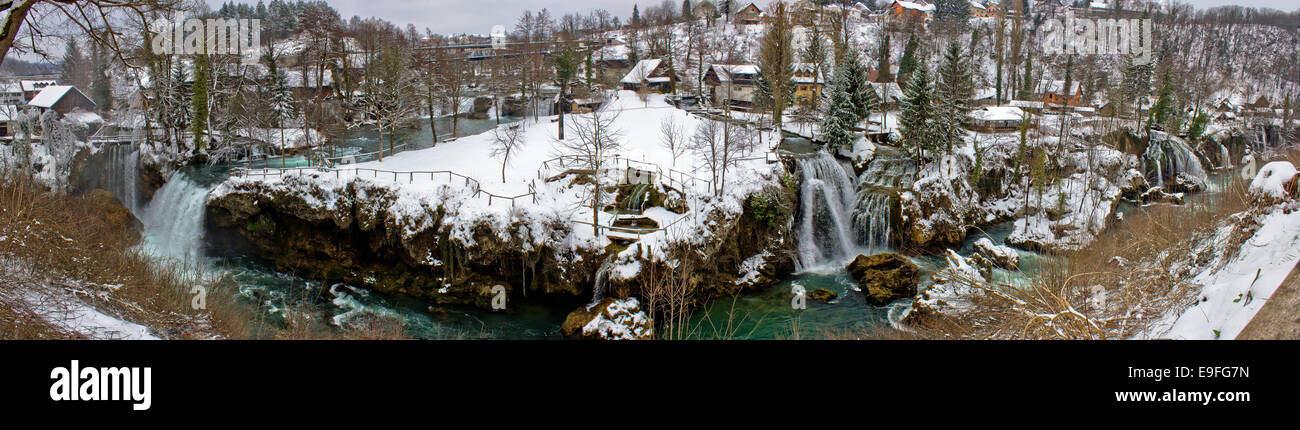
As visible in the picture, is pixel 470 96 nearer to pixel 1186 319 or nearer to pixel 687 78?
pixel 687 78

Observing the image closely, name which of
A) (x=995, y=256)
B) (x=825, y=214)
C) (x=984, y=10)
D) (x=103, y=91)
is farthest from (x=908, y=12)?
(x=103, y=91)

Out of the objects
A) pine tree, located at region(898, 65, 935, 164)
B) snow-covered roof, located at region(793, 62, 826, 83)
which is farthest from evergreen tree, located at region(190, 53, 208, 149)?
snow-covered roof, located at region(793, 62, 826, 83)

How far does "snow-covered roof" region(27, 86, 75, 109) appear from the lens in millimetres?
39978

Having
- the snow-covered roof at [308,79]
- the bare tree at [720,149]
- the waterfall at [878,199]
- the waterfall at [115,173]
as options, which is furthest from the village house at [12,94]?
the waterfall at [878,199]

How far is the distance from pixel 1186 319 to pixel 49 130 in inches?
1674

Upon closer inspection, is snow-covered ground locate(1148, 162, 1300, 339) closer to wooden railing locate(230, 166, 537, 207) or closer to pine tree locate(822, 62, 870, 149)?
wooden railing locate(230, 166, 537, 207)

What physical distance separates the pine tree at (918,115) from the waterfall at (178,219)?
1237 inches

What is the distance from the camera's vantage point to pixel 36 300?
9.12 metres

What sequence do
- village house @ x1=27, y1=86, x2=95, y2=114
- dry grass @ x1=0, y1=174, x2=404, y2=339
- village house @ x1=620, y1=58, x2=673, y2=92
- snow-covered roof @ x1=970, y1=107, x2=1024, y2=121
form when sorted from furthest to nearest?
village house @ x1=620, y1=58, x2=673, y2=92, snow-covered roof @ x1=970, y1=107, x2=1024, y2=121, village house @ x1=27, y1=86, x2=95, y2=114, dry grass @ x1=0, y1=174, x2=404, y2=339

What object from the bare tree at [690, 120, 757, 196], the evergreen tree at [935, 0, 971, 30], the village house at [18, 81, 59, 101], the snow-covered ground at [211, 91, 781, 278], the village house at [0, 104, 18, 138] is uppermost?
the evergreen tree at [935, 0, 971, 30]

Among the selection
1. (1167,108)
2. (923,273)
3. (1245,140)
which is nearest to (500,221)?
(923,273)

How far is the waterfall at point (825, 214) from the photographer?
1057 inches

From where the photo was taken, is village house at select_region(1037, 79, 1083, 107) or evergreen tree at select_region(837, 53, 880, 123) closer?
evergreen tree at select_region(837, 53, 880, 123)

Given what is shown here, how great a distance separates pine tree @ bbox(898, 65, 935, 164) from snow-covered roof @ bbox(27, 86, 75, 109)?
50.3 metres
